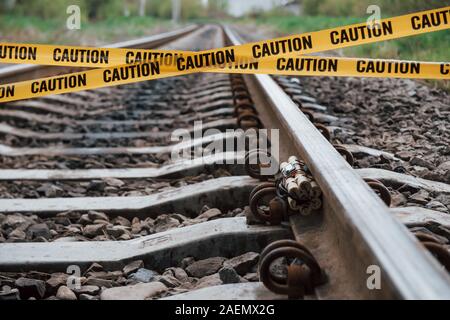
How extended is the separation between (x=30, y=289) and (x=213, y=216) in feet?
3.04

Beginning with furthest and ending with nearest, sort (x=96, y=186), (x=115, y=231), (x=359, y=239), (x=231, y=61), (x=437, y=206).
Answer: (x=231, y=61) < (x=96, y=186) < (x=115, y=231) < (x=437, y=206) < (x=359, y=239)

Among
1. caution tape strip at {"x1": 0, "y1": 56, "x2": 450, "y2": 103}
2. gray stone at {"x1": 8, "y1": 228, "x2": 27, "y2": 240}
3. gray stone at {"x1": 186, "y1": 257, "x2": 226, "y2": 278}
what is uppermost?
caution tape strip at {"x1": 0, "y1": 56, "x2": 450, "y2": 103}

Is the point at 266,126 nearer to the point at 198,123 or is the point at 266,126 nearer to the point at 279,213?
the point at 198,123

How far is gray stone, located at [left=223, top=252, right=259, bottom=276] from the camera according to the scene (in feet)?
7.16

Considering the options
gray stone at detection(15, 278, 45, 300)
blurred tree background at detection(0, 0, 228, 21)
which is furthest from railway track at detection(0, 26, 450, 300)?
blurred tree background at detection(0, 0, 228, 21)

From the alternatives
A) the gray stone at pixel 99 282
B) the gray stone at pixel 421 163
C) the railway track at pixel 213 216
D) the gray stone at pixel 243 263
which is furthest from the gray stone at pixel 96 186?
the gray stone at pixel 421 163

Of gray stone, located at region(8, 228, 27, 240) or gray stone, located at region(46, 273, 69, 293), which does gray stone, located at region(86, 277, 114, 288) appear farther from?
gray stone, located at region(8, 228, 27, 240)

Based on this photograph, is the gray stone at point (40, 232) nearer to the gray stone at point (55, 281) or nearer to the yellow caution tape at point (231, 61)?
the gray stone at point (55, 281)

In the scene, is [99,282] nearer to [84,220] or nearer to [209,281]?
[209,281]

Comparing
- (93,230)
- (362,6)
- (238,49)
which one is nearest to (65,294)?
(93,230)

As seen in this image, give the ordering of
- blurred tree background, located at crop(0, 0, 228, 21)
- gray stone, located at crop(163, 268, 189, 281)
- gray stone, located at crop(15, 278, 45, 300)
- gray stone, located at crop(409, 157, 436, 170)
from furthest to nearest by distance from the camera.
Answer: blurred tree background, located at crop(0, 0, 228, 21), gray stone, located at crop(409, 157, 436, 170), gray stone, located at crop(163, 268, 189, 281), gray stone, located at crop(15, 278, 45, 300)

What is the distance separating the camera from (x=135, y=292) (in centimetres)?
204

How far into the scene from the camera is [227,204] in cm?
295

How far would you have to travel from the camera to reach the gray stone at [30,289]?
2.12m
